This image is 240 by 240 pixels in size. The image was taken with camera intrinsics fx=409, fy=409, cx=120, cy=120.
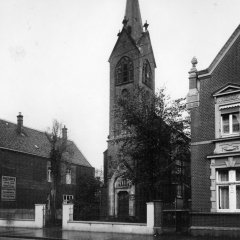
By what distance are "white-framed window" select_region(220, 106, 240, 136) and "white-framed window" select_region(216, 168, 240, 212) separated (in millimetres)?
1854

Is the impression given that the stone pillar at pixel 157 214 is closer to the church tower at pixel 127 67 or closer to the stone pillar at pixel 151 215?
the stone pillar at pixel 151 215

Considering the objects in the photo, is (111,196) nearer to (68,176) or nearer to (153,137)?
(68,176)

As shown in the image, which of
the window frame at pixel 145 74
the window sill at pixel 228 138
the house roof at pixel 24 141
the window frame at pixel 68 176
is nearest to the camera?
the window sill at pixel 228 138

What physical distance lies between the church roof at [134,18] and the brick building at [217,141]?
26.8 meters

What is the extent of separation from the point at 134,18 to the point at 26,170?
21.4m

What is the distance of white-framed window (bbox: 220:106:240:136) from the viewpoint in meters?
19.8

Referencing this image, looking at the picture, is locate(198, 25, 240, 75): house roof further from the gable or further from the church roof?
the church roof

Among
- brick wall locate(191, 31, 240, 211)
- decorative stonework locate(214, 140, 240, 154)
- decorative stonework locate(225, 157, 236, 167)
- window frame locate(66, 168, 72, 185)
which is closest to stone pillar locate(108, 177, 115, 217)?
window frame locate(66, 168, 72, 185)

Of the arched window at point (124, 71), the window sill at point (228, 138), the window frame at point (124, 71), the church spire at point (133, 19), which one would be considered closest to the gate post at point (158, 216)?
the window sill at point (228, 138)

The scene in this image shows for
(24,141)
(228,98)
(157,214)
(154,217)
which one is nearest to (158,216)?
(157,214)

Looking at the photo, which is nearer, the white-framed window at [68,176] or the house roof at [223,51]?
the house roof at [223,51]

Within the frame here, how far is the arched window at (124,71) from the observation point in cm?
4550

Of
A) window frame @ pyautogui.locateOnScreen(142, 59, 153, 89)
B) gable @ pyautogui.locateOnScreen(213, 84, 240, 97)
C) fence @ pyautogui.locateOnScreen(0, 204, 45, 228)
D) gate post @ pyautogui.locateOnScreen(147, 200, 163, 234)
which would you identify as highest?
window frame @ pyautogui.locateOnScreen(142, 59, 153, 89)

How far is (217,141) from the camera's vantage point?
20016mm
